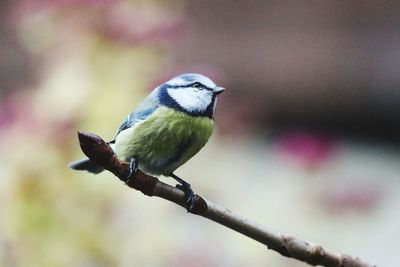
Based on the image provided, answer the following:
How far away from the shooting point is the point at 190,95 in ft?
2.23

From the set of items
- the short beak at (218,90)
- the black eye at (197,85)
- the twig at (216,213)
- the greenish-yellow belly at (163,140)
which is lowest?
the twig at (216,213)

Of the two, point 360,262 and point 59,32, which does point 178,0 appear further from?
point 360,262

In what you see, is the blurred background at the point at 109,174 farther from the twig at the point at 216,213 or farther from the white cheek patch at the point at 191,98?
the twig at the point at 216,213

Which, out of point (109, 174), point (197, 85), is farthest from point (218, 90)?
point (109, 174)

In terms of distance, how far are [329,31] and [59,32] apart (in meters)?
A: 1.83

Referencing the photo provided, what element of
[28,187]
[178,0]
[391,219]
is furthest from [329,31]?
[28,187]

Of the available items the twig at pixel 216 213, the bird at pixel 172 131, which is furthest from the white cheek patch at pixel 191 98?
the twig at pixel 216 213

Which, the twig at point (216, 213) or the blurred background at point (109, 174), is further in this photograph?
the blurred background at point (109, 174)

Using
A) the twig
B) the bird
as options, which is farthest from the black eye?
the twig

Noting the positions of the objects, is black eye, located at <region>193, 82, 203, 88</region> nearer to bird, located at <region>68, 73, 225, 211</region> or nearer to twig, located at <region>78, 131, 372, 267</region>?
bird, located at <region>68, 73, 225, 211</region>

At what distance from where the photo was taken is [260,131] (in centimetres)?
289

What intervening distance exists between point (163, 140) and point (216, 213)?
0.45ft

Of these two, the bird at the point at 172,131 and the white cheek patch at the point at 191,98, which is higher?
the white cheek patch at the point at 191,98

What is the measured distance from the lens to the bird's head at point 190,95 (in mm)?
647
